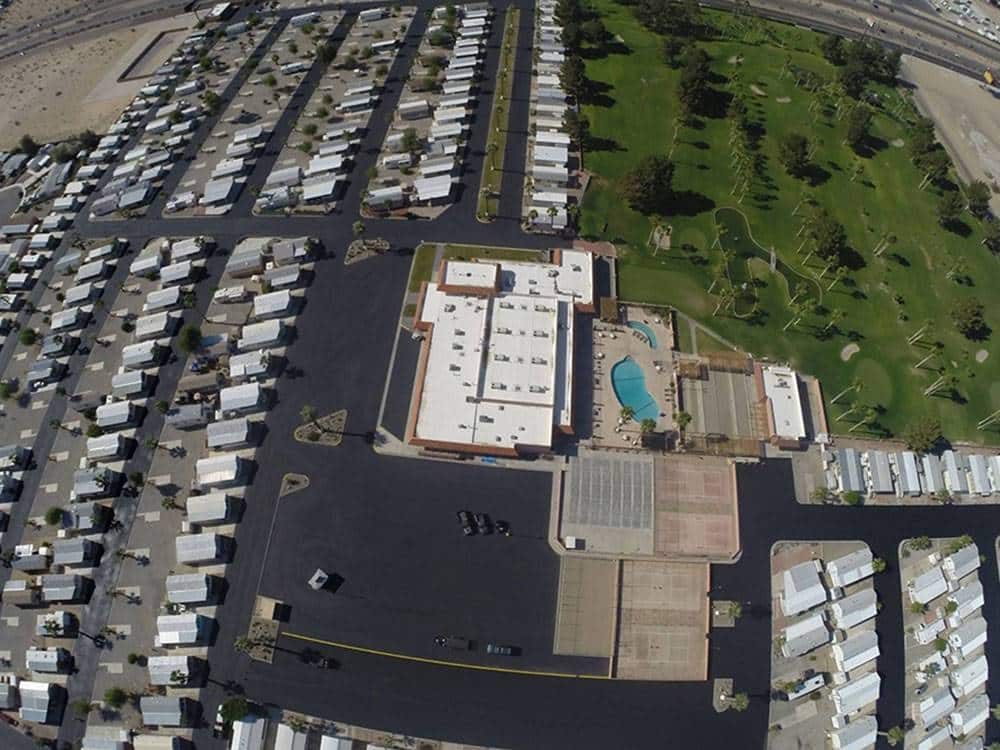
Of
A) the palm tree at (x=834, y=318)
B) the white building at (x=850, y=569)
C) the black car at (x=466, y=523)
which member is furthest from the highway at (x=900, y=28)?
the black car at (x=466, y=523)

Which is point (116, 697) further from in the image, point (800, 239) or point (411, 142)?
point (800, 239)

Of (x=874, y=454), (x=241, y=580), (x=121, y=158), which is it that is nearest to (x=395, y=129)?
(x=121, y=158)

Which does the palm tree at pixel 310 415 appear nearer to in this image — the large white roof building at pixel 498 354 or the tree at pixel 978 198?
the large white roof building at pixel 498 354

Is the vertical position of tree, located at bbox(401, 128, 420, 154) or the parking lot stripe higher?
tree, located at bbox(401, 128, 420, 154)

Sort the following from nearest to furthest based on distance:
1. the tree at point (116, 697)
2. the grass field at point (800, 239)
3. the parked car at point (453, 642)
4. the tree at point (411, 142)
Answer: the tree at point (116, 697) → the parked car at point (453, 642) → the grass field at point (800, 239) → the tree at point (411, 142)

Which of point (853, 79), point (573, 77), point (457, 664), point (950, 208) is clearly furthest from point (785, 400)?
point (853, 79)

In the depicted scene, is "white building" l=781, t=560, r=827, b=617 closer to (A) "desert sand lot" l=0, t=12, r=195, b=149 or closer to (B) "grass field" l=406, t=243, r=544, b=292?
(B) "grass field" l=406, t=243, r=544, b=292

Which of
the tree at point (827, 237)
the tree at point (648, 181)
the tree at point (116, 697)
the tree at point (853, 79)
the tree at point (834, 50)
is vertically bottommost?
the tree at point (116, 697)

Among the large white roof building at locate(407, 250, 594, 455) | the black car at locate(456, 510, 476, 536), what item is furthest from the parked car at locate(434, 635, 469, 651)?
the large white roof building at locate(407, 250, 594, 455)
